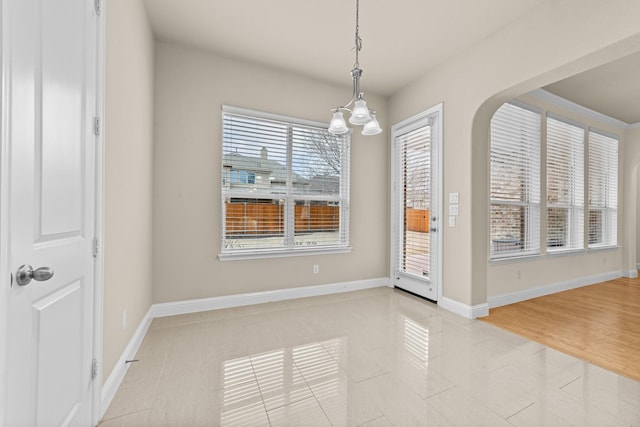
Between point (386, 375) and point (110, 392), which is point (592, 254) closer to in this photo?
point (386, 375)

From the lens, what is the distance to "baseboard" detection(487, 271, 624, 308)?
11.7ft

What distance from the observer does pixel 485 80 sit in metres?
2.97

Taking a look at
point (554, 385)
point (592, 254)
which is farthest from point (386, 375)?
point (592, 254)

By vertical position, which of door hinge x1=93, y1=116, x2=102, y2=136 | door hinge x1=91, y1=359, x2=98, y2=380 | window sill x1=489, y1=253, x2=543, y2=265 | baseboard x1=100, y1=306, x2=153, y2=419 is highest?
door hinge x1=93, y1=116, x2=102, y2=136

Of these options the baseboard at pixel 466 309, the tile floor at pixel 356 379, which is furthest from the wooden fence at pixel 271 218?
the baseboard at pixel 466 309

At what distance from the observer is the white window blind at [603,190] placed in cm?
484

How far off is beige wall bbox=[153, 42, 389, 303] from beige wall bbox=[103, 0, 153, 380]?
273 millimetres

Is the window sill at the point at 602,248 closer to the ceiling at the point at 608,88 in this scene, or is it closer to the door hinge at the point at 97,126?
the ceiling at the point at 608,88

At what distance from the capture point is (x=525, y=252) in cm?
391

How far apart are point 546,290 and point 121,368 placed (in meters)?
5.03

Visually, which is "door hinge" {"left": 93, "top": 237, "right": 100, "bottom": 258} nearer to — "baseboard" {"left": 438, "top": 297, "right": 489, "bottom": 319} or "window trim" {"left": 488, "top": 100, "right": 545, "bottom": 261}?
"baseboard" {"left": 438, "top": 297, "right": 489, "bottom": 319}

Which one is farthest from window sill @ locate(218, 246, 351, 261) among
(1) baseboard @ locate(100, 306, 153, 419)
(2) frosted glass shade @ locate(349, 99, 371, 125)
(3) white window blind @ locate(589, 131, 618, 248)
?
(3) white window blind @ locate(589, 131, 618, 248)

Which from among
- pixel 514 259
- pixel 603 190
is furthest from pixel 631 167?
pixel 514 259

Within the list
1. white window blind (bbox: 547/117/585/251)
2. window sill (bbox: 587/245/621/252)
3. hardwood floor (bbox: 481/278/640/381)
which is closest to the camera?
hardwood floor (bbox: 481/278/640/381)
